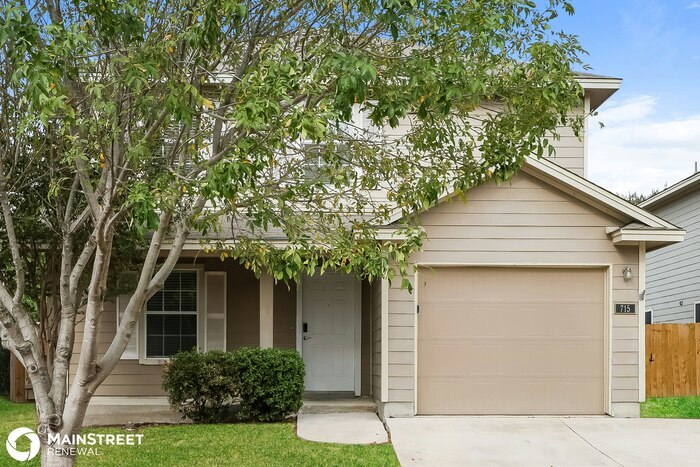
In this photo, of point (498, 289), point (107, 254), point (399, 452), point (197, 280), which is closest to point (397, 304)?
point (498, 289)

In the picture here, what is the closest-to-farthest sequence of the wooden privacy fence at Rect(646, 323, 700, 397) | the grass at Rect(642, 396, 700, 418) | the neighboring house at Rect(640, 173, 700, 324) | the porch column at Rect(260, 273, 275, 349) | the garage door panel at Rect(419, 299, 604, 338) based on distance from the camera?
1. the garage door panel at Rect(419, 299, 604, 338)
2. the grass at Rect(642, 396, 700, 418)
3. the porch column at Rect(260, 273, 275, 349)
4. the wooden privacy fence at Rect(646, 323, 700, 397)
5. the neighboring house at Rect(640, 173, 700, 324)

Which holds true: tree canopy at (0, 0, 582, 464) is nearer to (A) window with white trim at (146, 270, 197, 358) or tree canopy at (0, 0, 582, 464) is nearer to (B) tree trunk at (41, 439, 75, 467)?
(B) tree trunk at (41, 439, 75, 467)

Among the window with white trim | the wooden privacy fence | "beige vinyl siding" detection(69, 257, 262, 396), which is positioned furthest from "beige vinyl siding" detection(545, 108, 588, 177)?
the window with white trim

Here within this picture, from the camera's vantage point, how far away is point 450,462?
25.4 ft

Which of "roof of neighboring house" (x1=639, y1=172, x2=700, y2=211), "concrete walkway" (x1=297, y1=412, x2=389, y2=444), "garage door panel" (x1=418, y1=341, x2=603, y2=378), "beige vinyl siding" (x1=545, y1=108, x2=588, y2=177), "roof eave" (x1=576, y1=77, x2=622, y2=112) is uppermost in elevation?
"roof eave" (x1=576, y1=77, x2=622, y2=112)

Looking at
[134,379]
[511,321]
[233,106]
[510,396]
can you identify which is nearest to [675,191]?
[511,321]

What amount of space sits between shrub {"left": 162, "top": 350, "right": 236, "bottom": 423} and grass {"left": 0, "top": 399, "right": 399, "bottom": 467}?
1.27 ft

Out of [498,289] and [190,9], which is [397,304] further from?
[190,9]

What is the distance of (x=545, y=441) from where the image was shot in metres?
8.72

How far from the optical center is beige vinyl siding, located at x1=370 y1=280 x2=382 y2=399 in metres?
10.3

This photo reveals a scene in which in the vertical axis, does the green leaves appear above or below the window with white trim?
above

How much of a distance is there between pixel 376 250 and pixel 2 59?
12.5 ft

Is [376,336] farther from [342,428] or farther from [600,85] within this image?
[600,85]

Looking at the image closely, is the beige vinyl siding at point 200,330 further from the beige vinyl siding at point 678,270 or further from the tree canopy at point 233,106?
the beige vinyl siding at point 678,270
